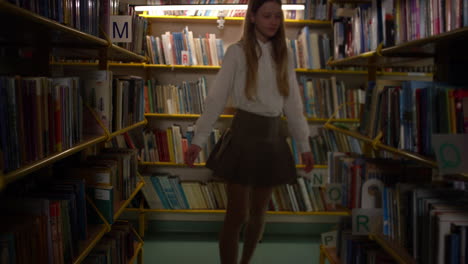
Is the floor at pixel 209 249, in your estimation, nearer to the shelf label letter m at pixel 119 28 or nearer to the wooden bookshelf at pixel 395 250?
the wooden bookshelf at pixel 395 250

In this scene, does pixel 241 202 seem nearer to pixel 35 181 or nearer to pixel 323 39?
pixel 35 181

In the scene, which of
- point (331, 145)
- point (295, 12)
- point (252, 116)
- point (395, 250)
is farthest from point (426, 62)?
point (295, 12)

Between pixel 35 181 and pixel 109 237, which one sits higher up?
pixel 35 181

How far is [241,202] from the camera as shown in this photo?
198 centimetres

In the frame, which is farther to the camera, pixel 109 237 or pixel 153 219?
pixel 153 219

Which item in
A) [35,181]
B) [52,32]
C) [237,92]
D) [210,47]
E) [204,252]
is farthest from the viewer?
[210,47]

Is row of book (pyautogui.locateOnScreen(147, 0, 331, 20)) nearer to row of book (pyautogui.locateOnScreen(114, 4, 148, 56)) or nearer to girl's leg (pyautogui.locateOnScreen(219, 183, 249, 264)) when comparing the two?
row of book (pyautogui.locateOnScreen(114, 4, 148, 56))

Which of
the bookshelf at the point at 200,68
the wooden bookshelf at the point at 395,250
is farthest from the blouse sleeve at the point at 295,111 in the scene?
the bookshelf at the point at 200,68

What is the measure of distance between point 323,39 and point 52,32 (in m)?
2.19

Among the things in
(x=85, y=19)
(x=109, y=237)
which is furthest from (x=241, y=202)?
(x=85, y=19)

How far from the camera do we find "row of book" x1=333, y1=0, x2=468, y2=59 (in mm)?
1248

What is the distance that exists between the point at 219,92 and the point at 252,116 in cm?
21

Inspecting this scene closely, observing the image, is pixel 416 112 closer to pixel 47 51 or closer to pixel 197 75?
pixel 47 51

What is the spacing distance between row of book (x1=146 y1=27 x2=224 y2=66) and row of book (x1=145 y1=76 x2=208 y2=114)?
0.16 m
